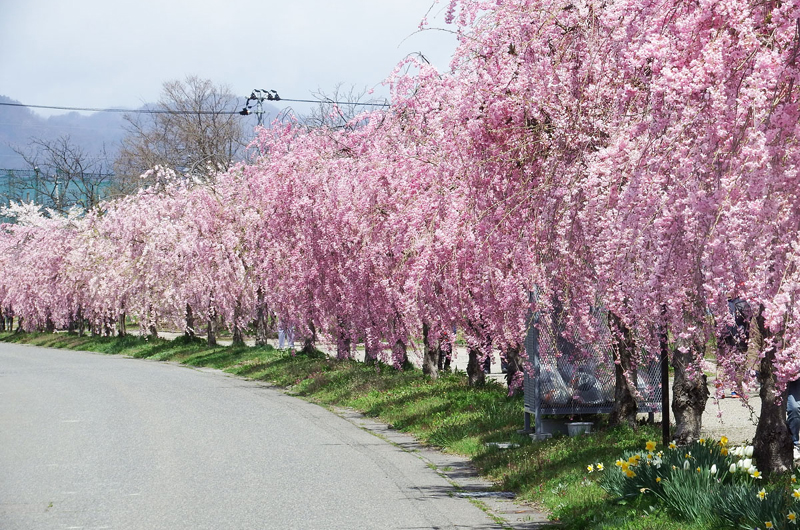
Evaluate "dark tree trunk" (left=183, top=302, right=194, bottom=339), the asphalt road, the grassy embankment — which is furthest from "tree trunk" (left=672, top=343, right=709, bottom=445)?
"dark tree trunk" (left=183, top=302, right=194, bottom=339)

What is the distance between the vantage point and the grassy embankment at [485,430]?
29.7 ft

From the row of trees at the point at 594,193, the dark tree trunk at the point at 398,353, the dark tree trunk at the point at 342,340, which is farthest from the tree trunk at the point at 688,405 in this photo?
the dark tree trunk at the point at 342,340

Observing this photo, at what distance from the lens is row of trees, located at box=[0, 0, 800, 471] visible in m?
5.73

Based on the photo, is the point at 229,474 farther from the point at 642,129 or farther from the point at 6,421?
the point at 6,421

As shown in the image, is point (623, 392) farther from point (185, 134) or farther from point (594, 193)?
point (185, 134)

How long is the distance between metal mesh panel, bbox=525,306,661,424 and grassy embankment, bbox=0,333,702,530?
1.62 feet

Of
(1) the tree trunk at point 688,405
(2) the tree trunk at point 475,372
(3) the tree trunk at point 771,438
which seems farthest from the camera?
(2) the tree trunk at point 475,372

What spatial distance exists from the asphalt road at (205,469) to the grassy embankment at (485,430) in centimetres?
77

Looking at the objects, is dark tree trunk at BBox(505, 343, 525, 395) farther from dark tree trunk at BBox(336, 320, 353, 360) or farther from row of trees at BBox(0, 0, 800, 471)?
dark tree trunk at BBox(336, 320, 353, 360)

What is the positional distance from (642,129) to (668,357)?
3.37m

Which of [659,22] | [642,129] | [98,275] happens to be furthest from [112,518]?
[98,275]

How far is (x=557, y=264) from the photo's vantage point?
10.3 m

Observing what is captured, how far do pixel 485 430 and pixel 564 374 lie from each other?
2340mm

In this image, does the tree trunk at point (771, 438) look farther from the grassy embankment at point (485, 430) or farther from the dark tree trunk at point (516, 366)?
the dark tree trunk at point (516, 366)
